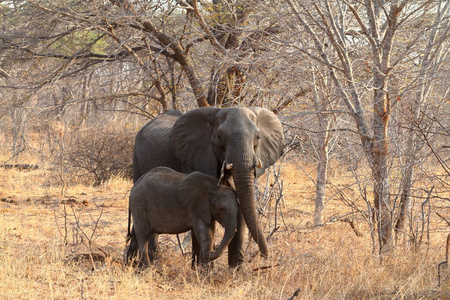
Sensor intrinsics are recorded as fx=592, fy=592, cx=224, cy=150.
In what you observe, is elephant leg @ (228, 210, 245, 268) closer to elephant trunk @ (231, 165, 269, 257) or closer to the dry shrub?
elephant trunk @ (231, 165, 269, 257)

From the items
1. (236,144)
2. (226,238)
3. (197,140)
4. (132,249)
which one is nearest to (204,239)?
(226,238)

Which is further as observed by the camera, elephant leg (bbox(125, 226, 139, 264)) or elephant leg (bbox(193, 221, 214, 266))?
elephant leg (bbox(125, 226, 139, 264))

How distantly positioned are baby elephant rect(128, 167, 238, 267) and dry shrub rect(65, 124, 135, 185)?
8.39m

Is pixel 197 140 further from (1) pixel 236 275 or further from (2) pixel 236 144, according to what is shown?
(1) pixel 236 275

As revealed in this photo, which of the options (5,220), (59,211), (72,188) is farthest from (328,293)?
(72,188)

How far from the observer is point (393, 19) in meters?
5.92

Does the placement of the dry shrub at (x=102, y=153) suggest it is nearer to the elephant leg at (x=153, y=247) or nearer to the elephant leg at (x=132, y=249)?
the elephant leg at (x=153, y=247)

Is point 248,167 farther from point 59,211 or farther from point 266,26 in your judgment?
point 59,211

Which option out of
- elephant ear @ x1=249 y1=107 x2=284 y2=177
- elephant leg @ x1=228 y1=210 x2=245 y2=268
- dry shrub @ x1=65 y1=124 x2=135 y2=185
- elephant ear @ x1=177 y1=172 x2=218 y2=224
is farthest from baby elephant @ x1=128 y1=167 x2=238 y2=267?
dry shrub @ x1=65 y1=124 x2=135 y2=185

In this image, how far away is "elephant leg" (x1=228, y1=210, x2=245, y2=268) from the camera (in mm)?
5492

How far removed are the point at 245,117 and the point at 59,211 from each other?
243 inches

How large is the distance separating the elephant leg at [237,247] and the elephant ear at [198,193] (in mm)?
322

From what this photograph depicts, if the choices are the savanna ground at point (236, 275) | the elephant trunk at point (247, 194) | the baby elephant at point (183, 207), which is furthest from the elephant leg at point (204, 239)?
the elephant trunk at point (247, 194)

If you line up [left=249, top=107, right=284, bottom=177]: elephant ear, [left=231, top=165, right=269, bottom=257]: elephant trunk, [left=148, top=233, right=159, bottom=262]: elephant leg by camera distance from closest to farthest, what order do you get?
[left=231, top=165, right=269, bottom=257]: elephant trunk < [left=249, top=107, right=284, bottom=177]: elephant ear < [left=148, top=233, right=159, bottom=262]: elephant leg
